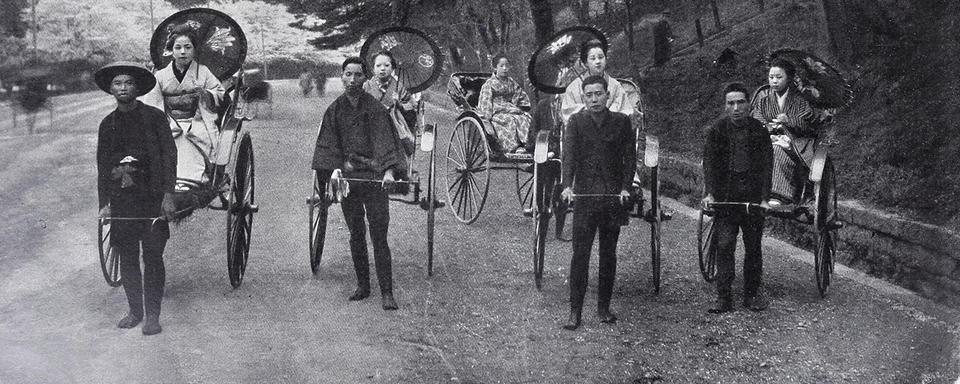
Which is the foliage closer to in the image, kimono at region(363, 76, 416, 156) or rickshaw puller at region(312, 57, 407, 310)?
rickshaw puller at region(312, 57, 407, 310)

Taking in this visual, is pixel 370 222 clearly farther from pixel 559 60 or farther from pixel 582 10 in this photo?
pixel 582 10

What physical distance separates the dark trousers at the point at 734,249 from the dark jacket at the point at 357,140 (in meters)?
2.00

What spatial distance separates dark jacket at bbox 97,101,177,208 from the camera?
419 cm

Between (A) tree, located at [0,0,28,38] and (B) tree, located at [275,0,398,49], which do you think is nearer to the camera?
(A) tree, located at [0,0,28,38]

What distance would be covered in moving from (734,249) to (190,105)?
3382 millimetres

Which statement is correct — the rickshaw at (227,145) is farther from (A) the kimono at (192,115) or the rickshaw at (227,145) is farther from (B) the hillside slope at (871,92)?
(B) the hillside slope at (871,92)

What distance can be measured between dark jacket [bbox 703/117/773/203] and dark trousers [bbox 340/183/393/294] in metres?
1.94

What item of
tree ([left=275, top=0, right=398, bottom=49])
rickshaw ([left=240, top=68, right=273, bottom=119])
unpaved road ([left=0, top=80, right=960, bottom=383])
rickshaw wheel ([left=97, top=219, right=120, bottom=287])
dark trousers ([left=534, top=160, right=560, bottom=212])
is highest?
tree ([left=275, top=0, right=398, bottom=49])

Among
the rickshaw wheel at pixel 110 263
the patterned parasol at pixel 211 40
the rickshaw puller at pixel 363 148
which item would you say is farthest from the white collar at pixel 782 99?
the rickshaw wheel at pixel 110 263

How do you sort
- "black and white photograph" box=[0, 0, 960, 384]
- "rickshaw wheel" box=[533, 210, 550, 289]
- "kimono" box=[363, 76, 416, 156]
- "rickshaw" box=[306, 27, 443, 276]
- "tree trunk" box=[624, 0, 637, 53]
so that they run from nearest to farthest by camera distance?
"black and white photograph" box=[0, 0, 960, 384] < "rickshaw wheel" box=[533, 210, 550, 289] < "rickshaw" box=[306, 27, 443, 276] < "kimono" box=[363, 76, 416, 156] < "tree trunk" box=[624, 0, 637, 53]

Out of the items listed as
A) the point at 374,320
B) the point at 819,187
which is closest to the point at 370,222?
the point at 374,320

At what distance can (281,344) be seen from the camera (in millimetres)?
4234

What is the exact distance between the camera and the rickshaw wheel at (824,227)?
5.54m

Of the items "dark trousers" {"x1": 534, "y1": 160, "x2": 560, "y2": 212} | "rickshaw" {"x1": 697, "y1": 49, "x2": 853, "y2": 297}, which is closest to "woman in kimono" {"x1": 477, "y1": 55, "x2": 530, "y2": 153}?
"dark trousers" {"x1": 534, "y1": 160, "x2": 560, "y2": 212}
